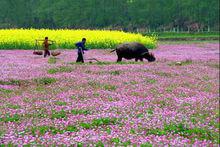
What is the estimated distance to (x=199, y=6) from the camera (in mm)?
84188

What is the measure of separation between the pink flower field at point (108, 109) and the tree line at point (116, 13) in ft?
230

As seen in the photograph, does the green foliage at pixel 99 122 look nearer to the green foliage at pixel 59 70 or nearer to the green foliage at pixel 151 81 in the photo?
the green foliage at pixel 151 81

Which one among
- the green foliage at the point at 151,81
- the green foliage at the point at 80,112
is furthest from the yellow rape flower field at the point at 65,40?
the green foliage at the point at 80,112

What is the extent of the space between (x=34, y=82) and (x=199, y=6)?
71564mm

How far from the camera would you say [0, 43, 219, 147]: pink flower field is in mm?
8570

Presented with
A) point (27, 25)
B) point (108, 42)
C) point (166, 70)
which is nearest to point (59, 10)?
point (27, 25)

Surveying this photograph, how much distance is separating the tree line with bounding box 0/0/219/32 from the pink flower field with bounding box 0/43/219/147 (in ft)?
230

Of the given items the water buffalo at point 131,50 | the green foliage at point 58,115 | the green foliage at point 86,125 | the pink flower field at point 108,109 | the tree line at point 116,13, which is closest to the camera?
the pink flower field at point 108,109

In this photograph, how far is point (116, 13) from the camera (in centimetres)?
9312

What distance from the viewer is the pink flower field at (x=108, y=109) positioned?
8.57 metres

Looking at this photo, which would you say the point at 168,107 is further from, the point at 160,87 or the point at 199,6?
the point at 199,6

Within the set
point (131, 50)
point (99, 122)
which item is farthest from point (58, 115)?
point (131, 50)

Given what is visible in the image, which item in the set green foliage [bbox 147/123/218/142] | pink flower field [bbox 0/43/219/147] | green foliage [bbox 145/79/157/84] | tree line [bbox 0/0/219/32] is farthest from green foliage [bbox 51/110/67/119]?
tree line [bbox 0/0/219/32]

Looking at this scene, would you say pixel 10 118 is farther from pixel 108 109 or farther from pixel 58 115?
pixel 108 109
